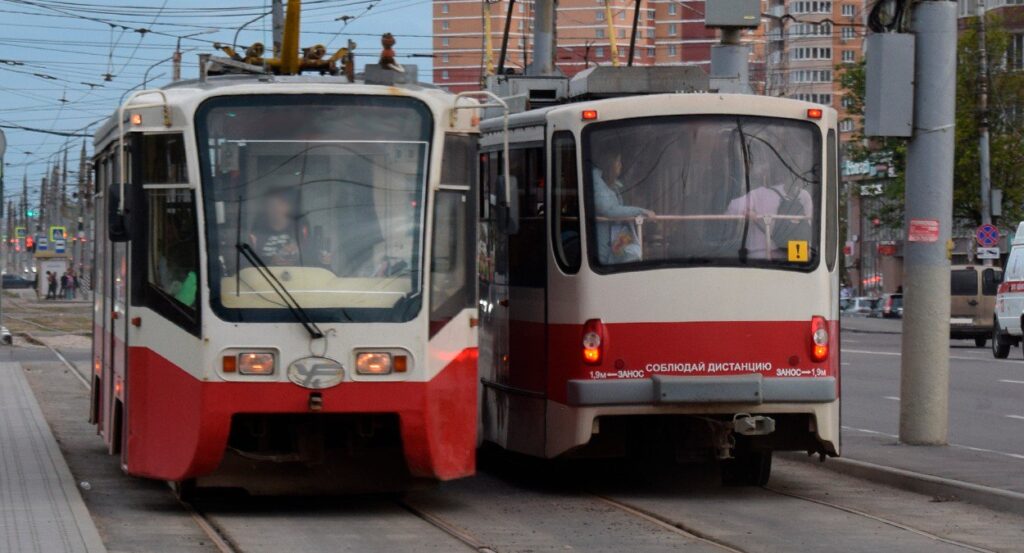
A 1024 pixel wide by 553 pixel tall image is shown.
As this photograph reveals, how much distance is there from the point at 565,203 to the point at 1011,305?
25.2 metres

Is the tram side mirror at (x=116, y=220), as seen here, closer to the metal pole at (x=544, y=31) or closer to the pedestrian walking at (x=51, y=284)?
the metal pole at (x=544, y=31)

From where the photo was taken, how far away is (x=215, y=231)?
442 inches

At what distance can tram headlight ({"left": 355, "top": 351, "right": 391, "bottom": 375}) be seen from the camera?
1116cm

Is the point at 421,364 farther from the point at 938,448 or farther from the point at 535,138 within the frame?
the point at 938,448

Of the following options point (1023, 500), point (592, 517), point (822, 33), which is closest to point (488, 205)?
point (592, 517)

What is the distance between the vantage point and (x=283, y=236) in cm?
1127

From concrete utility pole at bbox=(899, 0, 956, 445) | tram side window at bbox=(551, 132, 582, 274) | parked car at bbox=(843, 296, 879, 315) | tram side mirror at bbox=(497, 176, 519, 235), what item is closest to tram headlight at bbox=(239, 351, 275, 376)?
tram side mirror at bbox=(497, 176, 519, 235)

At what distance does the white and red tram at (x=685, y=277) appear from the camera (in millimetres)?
12492

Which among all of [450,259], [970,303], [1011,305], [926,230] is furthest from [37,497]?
[970,303]

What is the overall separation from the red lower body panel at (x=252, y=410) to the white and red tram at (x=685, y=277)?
121 cm

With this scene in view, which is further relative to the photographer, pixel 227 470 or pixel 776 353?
pixel 776 353

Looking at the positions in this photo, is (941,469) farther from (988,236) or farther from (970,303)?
(988,236)

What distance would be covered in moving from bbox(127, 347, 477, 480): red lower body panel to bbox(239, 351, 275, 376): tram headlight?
82 mm

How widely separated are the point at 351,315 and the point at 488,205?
3510 mm
